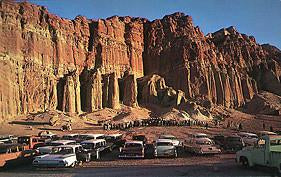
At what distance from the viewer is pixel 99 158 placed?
2520cm

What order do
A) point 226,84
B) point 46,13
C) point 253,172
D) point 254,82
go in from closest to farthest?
point 253,172
point 46,13
point 226,84
point 254,82

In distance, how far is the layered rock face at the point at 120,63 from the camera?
89688mm

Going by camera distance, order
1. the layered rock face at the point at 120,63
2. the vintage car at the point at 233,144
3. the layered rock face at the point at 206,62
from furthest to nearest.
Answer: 1. the layered rock face at the point at 206,62
2. the layered rock face at the point at 120,63
3. the vintage car at the point at 233,144

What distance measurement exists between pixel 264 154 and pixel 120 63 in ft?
361

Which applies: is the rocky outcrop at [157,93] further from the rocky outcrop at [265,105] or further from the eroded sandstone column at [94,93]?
the rocky outcrop at [265,105]

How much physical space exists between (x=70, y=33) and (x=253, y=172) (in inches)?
4089

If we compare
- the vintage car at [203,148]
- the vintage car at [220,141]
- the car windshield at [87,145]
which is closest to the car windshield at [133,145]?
the car windshield at [87,145]

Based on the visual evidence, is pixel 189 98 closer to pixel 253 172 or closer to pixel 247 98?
pixel 247 98

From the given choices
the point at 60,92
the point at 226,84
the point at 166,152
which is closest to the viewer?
the point at 166,152

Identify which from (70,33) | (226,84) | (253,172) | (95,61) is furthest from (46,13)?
(253,172)

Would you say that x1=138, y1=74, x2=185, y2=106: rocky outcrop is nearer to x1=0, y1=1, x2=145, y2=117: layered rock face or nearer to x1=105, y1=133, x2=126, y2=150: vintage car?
x1=0, y1=1, x2=145, y2=117: layered rock face

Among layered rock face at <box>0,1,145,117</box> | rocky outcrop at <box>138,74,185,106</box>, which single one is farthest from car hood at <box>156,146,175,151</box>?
rocky outcrop at <box>138,74,185,106</box>

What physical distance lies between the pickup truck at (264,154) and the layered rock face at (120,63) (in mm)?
69284

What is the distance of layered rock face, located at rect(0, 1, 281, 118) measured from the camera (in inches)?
3531
